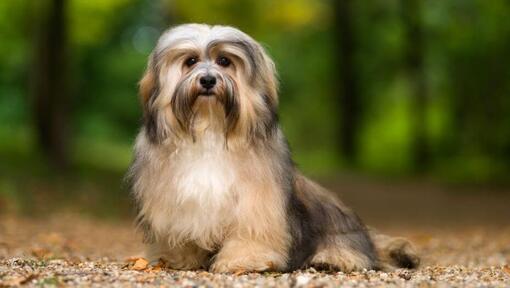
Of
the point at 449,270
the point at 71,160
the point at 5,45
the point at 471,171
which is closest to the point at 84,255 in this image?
the point at 449,270

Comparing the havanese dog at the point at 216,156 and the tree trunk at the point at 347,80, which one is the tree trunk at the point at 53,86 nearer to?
the havanese dog at the point at 216,156

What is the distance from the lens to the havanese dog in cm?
598

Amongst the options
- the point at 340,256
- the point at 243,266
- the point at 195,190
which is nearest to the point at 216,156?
the point at 195,190

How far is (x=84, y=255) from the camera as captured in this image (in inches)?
324

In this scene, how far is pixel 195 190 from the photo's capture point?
19.7ft

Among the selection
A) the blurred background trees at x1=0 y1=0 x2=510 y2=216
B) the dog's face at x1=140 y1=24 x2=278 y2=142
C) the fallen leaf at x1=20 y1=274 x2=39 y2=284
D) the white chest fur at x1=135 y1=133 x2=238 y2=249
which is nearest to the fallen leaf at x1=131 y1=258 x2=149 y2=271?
the white chest fur at x1=135 y1=133 x2=238 y2=249

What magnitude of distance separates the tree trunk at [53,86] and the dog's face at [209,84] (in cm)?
1039

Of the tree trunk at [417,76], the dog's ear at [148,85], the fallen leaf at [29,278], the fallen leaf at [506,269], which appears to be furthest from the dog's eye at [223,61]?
the tree trunk at [417,76]

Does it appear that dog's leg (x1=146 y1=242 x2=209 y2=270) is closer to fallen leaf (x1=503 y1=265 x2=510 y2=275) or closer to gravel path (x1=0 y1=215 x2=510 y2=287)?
gravel path (x1=0 y1=215 x2=510 y2=287)

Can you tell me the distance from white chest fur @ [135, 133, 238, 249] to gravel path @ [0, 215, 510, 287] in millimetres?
307

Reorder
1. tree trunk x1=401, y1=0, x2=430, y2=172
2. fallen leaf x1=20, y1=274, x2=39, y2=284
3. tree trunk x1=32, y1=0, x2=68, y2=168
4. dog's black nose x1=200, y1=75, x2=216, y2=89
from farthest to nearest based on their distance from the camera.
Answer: tree trunk x1=401, y1=0, x2=430, y2=172, tree trunk x1=32, y1=0, x2=68, y2=168, dog's black nose x1=200, y1=75, x2=216, y2=89, fallen leaf x1=20, y1=274, x2=39, y2=284

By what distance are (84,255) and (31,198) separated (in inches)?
235

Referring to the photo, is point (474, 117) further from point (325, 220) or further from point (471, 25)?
point (325, 220)

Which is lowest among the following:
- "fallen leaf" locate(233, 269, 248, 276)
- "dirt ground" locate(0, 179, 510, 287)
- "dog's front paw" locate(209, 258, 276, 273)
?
"dirt ground" locate(0, 179, 510, 287)
